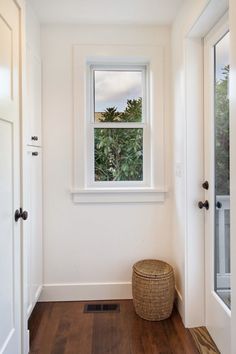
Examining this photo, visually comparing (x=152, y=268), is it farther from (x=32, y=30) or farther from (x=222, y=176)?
(x=32, y=30)

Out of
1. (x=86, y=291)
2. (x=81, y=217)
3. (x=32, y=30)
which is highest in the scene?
(x=32, y=30)

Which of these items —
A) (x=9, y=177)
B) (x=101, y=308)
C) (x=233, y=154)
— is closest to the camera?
(x=233, y=154)

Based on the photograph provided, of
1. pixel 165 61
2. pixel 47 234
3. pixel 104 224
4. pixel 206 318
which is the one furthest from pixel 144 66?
pixel 206 318

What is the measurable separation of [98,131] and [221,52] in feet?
4.16

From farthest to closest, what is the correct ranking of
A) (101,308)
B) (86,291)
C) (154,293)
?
(86,291), (101,308), (154,293)

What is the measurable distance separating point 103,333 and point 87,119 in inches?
70.8

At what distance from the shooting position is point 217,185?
199 centimetres

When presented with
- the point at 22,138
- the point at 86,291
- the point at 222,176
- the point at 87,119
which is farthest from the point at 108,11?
the point at 86,291

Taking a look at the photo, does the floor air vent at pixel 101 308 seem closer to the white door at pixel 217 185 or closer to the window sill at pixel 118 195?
the white door at pixel 217 185

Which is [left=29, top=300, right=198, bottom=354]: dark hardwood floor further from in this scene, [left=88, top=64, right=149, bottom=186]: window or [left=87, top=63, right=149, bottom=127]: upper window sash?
[left=87, top=63, right=149, bottom=127]: upper window sash

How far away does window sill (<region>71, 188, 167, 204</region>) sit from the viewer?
2.58 m

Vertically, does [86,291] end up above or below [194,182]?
below

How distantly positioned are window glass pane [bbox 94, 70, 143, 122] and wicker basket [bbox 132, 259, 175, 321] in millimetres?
1417

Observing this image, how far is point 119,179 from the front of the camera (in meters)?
2.76
